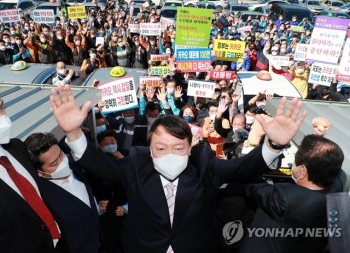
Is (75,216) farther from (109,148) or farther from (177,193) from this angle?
(109,148)

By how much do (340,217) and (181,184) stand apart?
91 cm

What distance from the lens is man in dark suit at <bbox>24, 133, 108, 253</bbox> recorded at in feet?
8.00

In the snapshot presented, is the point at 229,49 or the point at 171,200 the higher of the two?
the point at 171,200

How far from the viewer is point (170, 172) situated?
2111 mm

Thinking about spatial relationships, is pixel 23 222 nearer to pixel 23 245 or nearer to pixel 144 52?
pixel 23 245

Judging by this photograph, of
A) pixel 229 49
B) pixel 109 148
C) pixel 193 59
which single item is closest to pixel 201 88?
pixel 193 59

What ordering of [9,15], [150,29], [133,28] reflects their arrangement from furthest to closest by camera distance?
[133,28]
[9,15]
[150,29]

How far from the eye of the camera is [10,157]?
7.07 feet

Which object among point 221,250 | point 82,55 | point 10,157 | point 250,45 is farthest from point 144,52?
point 10,157

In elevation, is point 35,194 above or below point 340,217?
below

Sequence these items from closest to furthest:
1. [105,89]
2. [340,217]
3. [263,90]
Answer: [340,217]
[105,89]
[263,90]

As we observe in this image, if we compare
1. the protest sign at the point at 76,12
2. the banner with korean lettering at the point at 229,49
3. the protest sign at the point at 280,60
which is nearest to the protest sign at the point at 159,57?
the banner with korean lettering at the point at 229,49

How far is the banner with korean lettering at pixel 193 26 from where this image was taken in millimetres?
7293

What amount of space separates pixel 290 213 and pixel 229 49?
19.8 feet
